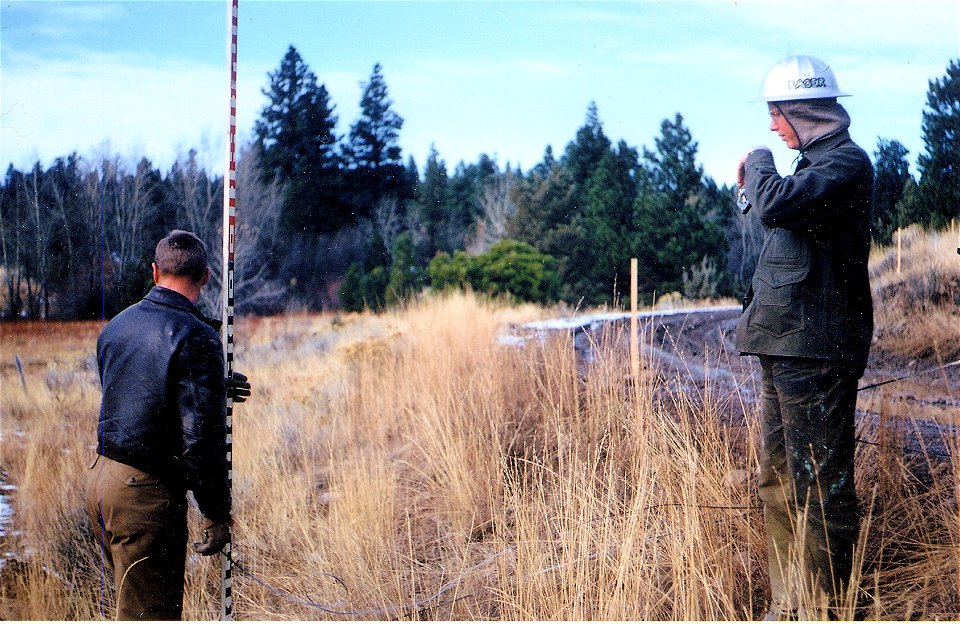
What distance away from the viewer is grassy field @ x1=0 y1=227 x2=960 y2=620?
136 inches

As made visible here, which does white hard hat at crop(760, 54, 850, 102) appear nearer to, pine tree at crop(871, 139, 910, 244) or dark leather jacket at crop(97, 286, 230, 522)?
pine tree at crop(871, 139, 910, 244)

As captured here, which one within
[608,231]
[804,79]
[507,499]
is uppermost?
[608,231]

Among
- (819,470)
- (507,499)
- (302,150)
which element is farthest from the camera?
(302,150)

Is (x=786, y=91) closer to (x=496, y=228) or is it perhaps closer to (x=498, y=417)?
(x=498, y=417)

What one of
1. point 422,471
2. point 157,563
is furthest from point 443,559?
point 157,563

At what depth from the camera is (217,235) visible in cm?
1767

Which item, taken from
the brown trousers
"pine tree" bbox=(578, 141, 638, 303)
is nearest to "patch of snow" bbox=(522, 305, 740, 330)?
the brown trousers

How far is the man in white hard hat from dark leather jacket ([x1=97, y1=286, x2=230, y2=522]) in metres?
2.02

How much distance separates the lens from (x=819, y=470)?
3.00 metres

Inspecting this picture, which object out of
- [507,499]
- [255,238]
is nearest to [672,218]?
[255,238]

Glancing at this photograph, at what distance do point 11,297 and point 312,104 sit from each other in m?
16.0

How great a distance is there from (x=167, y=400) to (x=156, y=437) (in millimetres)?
140

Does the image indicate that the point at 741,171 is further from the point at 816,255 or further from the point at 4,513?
the point at 4,513

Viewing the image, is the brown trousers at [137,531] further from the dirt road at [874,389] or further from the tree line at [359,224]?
the tree line at [359,224]
